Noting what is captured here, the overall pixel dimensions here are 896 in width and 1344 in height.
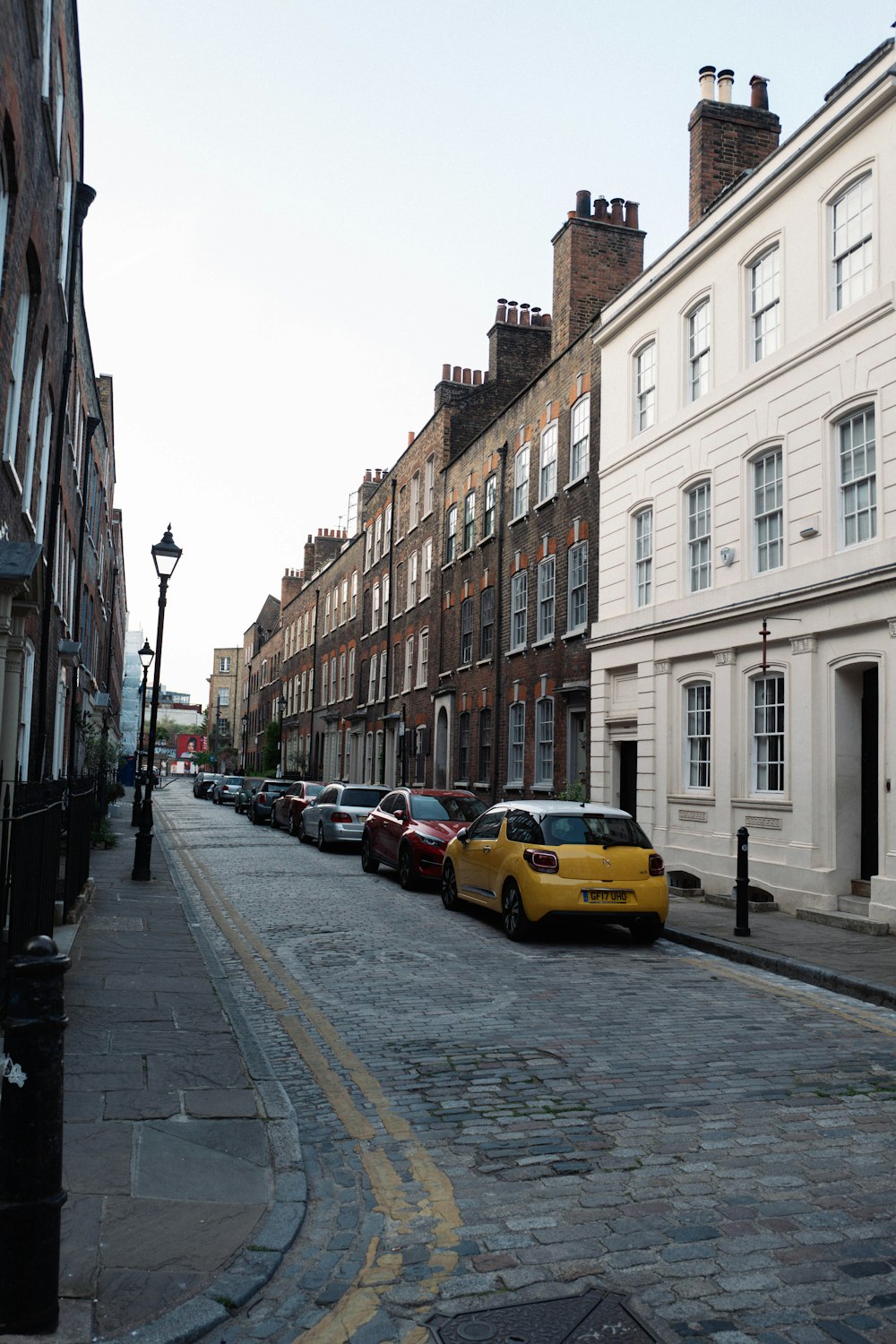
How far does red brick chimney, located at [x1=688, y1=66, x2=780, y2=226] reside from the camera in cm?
1888

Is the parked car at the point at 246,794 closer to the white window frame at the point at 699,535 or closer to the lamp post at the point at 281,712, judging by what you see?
the lamp post at the point at 281,712

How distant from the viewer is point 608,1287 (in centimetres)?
374

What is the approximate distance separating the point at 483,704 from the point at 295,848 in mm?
6195

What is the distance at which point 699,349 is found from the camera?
17.9m

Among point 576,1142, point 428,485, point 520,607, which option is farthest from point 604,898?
point 428,485

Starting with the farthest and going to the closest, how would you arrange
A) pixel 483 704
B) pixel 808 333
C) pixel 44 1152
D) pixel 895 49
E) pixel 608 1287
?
pixel 483 704
pixel 808 333
pixel 895 49
pixel 608 1287
pixel 44 1152

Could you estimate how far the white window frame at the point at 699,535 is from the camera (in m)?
17.2

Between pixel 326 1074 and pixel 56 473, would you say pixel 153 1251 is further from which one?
pixel 56 473

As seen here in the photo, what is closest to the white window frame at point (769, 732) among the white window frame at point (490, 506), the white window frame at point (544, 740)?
the white window frame at point (544, 740)

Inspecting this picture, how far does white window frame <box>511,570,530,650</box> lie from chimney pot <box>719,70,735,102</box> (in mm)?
10375

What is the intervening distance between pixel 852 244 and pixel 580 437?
897 centimetres

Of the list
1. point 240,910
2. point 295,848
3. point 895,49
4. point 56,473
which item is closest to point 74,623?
point 295,848

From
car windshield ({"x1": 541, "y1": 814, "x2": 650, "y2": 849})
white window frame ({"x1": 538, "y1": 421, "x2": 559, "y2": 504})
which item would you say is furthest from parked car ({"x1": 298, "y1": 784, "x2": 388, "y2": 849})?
car windshield ({"x1": 541, "y1": 814, "x2": 650, "y2": 849})

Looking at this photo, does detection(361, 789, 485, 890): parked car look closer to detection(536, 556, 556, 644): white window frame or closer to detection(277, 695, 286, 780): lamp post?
detection(536, 556, 556, 644): white window frame
